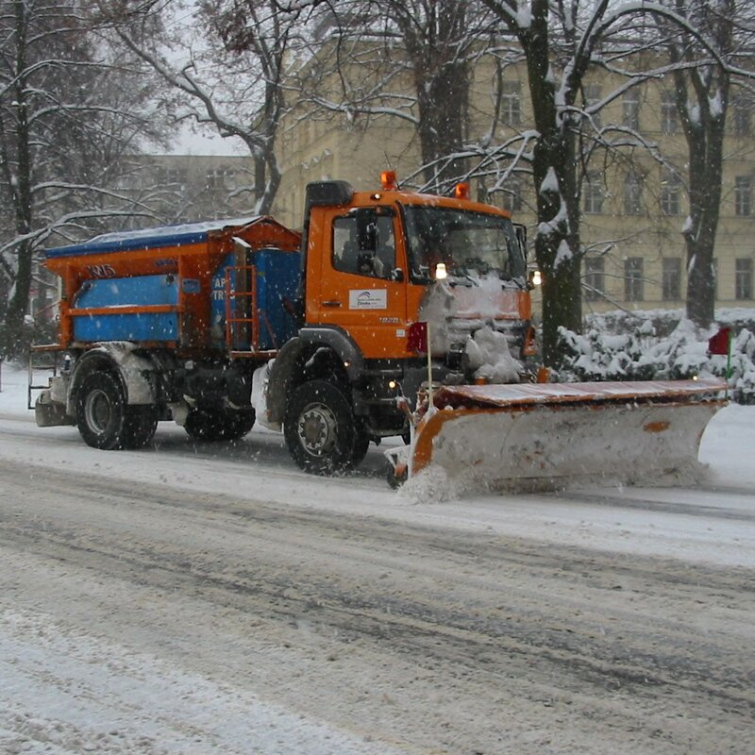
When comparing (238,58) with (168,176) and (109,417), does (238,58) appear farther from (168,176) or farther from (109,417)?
(168,176)

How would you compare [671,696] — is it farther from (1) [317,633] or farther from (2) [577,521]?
(2) [577,521]

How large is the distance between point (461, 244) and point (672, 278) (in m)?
42.3

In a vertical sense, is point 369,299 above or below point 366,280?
below

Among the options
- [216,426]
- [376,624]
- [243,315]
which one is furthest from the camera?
[216,426]

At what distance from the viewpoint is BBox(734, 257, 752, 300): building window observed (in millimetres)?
52312

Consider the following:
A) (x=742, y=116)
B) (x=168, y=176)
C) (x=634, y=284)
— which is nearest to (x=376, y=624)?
(x=742, y=116)

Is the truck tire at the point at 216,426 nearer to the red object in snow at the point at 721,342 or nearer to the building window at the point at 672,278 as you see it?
the red object in snow at the point at 721,342

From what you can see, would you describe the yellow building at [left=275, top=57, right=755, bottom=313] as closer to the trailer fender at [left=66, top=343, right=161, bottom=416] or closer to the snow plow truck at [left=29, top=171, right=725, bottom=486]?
the snow plow truck at [left=29, top=171, right=725, bottom=486]

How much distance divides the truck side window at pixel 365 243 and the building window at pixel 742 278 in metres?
46.9

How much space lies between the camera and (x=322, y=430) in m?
9.66

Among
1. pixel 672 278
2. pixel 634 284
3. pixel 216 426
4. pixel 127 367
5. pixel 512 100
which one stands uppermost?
pixel 512 100

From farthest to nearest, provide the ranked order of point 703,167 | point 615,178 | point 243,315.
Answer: point 703,167, point 615,178, point 243,315

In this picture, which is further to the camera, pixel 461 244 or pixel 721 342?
pixel 721 342

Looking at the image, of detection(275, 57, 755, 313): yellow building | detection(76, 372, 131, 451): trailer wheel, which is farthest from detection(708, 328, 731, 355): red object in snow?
detection(76, 372, 131, 451): trailer wheel
